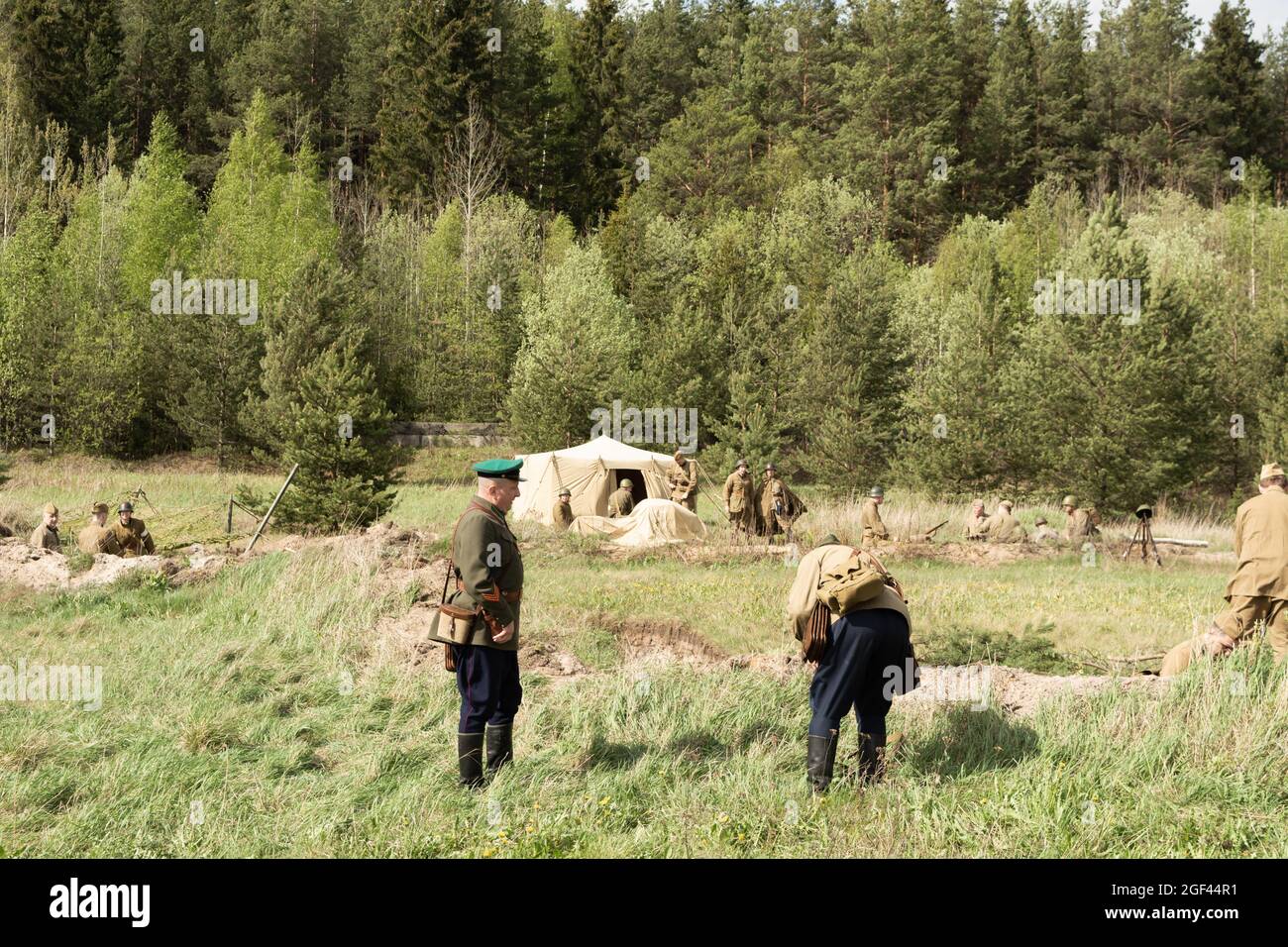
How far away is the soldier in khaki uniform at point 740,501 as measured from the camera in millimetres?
20906

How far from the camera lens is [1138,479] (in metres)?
28.5

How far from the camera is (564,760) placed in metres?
6.64

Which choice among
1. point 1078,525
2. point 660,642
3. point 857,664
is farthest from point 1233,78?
point 857,664

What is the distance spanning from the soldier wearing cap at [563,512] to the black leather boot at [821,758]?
53.2 ft

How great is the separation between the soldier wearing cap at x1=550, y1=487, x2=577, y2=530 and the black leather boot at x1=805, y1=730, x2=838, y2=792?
16.2 m

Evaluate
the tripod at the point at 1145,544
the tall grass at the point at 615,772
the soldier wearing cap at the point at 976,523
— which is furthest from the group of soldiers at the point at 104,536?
the tripod at the point at 1145,544

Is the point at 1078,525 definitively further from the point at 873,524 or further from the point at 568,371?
the point at 568,371

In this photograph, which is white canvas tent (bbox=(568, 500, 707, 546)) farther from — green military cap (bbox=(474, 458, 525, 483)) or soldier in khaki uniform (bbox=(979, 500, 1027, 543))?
green military cap (bbox=(474, 458, 525, 483))

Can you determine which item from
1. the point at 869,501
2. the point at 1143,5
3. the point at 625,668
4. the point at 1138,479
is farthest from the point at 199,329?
the point at 1143,5

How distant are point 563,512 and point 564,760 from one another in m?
16.1

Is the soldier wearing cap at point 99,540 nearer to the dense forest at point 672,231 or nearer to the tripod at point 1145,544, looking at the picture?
the dense forest at point 672,231

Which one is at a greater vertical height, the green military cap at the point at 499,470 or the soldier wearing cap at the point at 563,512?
the green military cap at the point at 499,470

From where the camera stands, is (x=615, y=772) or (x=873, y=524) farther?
(x=873, y=524)

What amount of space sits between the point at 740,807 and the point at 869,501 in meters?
15.4
